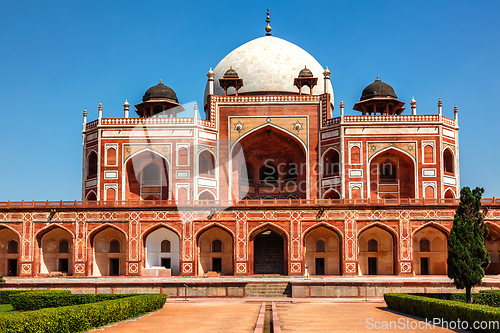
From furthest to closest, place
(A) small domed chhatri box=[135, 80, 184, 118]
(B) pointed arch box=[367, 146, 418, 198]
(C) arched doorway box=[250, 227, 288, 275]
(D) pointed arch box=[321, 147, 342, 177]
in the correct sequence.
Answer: (A) small domed chhatri box=[135, 80, 184, 118] → (D) pointed arch box=[321, 147, 342, 177] → (B) pointed arch box=[367, 146, 418, 198] → (C) arched doorway box=[250, 227, 288, 275]

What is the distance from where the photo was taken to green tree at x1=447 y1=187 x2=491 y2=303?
59.0ft

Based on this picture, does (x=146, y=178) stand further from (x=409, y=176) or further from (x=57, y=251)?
(x=409, y=176)

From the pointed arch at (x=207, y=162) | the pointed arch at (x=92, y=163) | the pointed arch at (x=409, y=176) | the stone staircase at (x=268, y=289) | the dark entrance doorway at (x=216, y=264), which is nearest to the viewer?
the stone staircase at (x=268, y=289)

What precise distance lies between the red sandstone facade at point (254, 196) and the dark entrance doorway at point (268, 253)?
0.05 meters

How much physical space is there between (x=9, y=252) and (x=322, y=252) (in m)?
16.4

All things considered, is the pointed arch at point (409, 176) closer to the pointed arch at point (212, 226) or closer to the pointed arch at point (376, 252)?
the pointed arch at point (376, 252)

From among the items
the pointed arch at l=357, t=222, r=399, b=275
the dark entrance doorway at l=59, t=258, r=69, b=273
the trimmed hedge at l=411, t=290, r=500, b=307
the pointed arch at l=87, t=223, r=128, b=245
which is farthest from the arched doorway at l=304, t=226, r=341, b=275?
the dark entrance doorway at l=59, t=258, r=69, b=273

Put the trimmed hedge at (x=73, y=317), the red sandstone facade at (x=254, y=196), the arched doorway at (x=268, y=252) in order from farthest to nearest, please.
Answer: the arched doorway at (x=268, y=252)
the red sandstone facade at (x=254, y=196)
the trimmed hedge at (x=73, y=317)

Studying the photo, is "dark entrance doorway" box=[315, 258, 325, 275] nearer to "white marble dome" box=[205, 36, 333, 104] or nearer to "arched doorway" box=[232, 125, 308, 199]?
"arched doorway" box=[232, 125, 308, 199]

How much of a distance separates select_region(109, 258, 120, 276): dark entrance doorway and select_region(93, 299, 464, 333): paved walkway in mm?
11447

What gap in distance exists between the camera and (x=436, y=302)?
14469 millimetres

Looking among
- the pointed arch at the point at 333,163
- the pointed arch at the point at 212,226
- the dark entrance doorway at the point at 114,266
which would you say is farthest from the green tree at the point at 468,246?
the dark entrance doorway at the point at 114,266

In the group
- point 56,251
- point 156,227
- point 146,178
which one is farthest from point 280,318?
point 146,178

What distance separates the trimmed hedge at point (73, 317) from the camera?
11047mm
